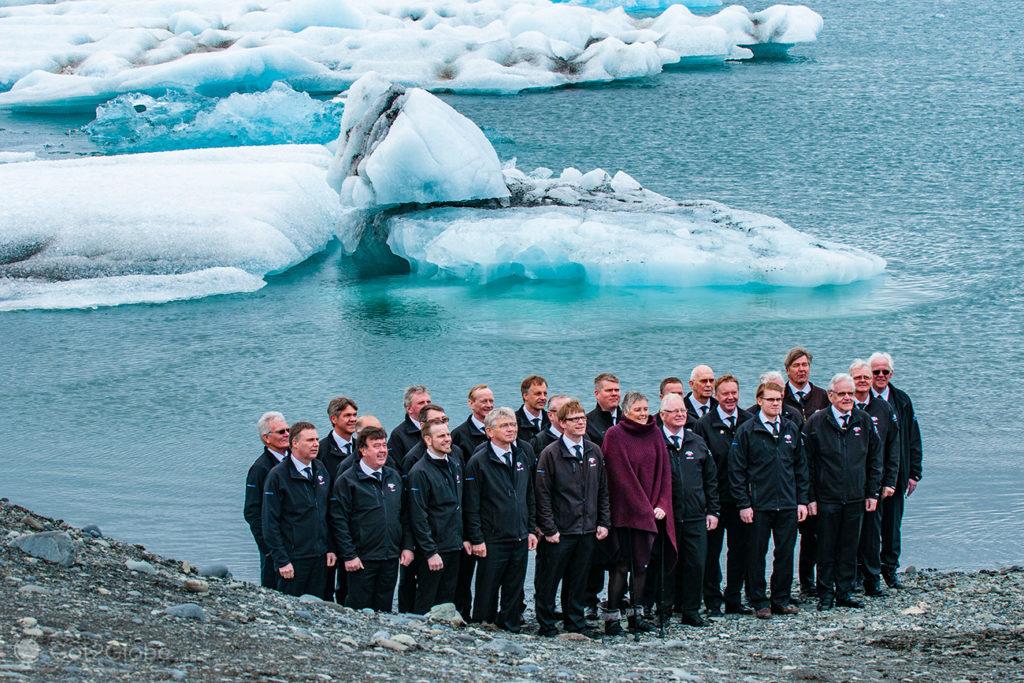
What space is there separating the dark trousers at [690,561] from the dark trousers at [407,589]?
4.44 ft

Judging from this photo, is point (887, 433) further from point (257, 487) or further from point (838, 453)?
point (257, 487)

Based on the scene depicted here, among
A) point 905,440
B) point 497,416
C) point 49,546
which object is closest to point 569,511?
point 497,416

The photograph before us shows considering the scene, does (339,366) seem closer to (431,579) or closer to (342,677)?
(431,579)

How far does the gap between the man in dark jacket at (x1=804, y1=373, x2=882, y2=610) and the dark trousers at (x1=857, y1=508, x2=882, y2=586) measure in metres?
0.12

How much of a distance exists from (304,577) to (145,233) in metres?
11.5

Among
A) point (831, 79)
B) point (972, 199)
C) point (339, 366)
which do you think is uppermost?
point (831, 79)

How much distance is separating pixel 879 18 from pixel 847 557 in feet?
125

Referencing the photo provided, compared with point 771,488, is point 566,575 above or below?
below

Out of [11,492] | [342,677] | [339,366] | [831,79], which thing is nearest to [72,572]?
[342,677]

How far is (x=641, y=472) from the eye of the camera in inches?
285

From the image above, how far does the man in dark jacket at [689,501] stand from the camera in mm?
7383

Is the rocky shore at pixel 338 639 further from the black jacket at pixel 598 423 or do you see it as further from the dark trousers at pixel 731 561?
the black jacket at pixel 598 423

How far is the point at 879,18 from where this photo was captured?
141 ft

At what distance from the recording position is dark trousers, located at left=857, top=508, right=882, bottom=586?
311 inches
